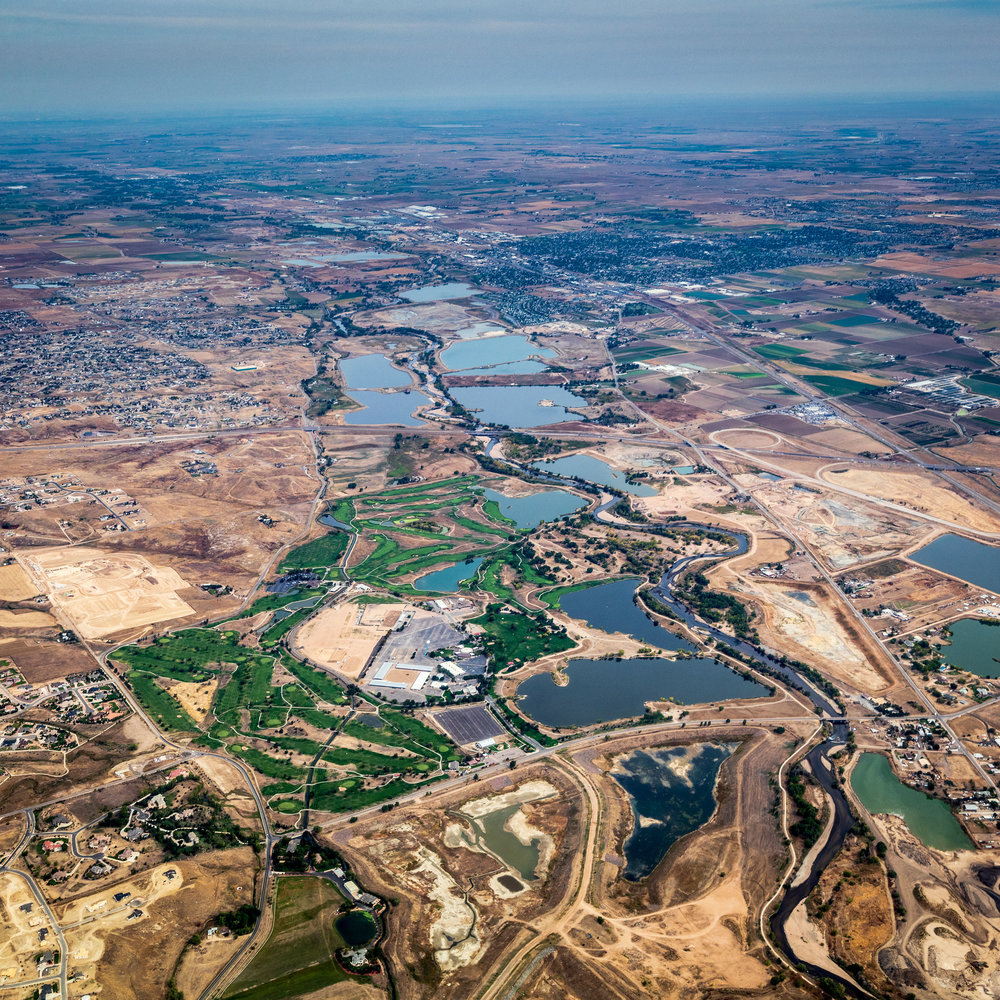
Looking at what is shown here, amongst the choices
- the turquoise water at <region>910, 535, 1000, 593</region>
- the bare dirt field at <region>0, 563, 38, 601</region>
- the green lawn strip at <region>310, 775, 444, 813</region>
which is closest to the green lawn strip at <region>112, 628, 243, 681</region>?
the bare dirt field at <region>0, 563, 38, 601</region>

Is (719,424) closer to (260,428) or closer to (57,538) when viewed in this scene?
(260,428)

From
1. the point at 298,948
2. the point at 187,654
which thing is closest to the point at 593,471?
the point at 187,654

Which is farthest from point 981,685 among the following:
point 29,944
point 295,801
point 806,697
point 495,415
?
point 495,415

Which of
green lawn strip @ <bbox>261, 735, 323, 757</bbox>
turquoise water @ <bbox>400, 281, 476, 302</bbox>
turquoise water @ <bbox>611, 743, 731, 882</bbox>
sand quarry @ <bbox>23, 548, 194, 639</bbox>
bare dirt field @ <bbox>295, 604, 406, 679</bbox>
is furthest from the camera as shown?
turquoise water @ <bbox>400, 281, 476, 302</bbox>

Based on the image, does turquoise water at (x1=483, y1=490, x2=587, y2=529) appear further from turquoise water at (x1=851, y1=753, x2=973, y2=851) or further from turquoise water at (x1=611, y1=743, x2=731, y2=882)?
turquoise water at (x1=851, y1=753, x2=973, y2=851)

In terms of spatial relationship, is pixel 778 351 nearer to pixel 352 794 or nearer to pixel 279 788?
pixel 352 794

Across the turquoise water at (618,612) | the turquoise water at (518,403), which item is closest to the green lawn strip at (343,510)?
the turquoise water at (618,612)
